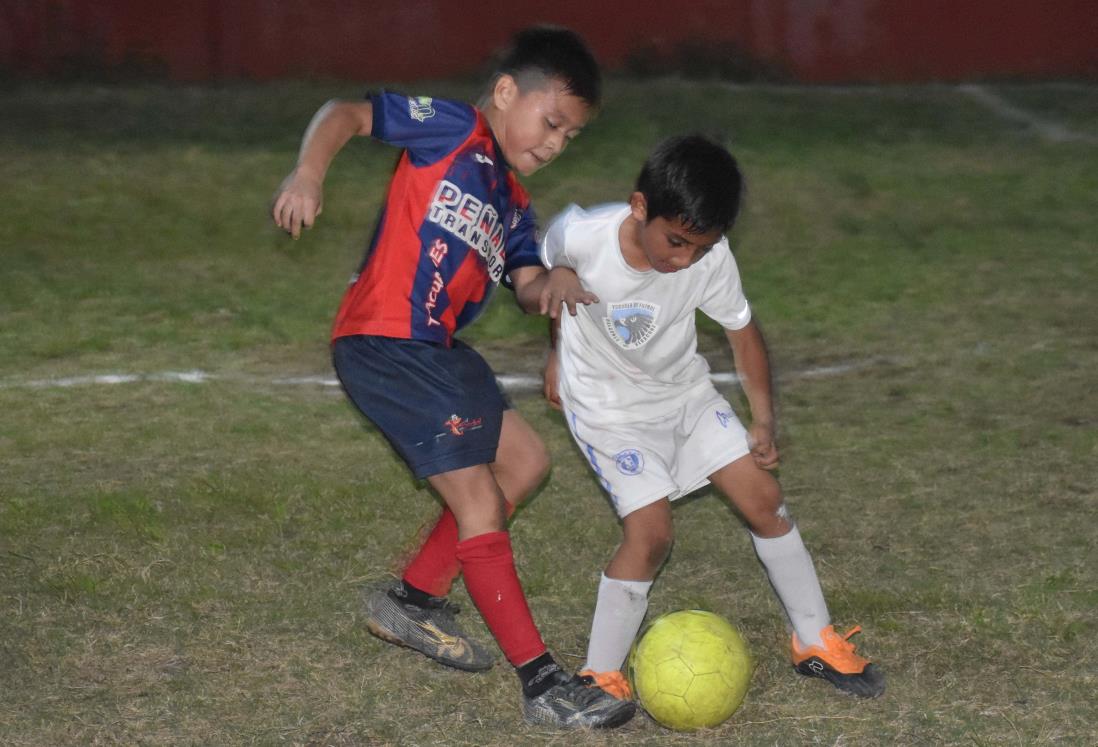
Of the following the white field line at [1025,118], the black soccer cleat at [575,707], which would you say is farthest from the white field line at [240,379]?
the white field line at [1025,118]

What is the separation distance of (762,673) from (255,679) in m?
1.34

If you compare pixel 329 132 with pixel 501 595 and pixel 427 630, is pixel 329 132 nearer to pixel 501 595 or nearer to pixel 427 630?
pixel 501 595

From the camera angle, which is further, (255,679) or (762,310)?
(762,310)

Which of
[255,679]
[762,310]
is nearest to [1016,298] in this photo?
[762,310]

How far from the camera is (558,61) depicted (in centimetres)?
368

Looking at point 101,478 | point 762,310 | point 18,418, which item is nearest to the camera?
point 101,478

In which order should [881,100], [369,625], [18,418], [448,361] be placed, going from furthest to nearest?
[881,100]
[18,418]
[369,625]
[448,361]

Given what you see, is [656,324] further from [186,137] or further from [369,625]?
[186,137]

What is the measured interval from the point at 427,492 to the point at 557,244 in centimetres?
169

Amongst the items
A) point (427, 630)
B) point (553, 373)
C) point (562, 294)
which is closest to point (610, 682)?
point (427, 630)

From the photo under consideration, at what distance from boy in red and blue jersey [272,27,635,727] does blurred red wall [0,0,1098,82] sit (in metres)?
9.69

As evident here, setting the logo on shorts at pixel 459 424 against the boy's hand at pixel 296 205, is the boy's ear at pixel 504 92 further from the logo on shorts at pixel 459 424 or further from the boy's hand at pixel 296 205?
the logo on shorts at pixel 459 424

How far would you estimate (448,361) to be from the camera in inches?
144

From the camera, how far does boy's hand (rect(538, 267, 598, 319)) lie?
3572mm
